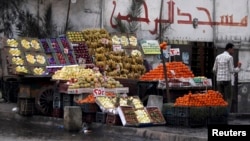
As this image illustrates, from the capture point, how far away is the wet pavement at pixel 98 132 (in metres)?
11.0

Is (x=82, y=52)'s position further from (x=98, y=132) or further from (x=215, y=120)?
(x=215, y=120)

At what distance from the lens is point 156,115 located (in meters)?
12.5

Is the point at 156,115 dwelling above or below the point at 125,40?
below

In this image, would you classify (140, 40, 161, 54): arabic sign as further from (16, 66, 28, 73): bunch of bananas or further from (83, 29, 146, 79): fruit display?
(16, 66, 28, 73): bunch of bananas

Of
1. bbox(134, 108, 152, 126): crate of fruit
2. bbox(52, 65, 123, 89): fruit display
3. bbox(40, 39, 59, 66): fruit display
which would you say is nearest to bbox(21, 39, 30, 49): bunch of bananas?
bbox(40, 39, 59, 66): fruit display

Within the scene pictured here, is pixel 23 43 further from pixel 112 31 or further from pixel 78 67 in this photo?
pixel 112 31

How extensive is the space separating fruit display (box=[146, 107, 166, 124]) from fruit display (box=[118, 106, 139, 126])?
455 mm

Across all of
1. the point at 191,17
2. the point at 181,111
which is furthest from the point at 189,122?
the point at 191,17

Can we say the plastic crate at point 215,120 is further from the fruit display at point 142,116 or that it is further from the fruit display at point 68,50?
the fruit display at point 68,50

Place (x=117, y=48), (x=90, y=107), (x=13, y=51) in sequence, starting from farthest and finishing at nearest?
(x=117, y=48)
(x=13, y=51)
(x=90, y=107)

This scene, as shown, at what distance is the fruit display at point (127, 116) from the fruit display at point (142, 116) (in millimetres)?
79

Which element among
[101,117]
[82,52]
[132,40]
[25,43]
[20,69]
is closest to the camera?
[101,117]

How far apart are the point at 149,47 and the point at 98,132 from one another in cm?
754

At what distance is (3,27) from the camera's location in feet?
61.6
